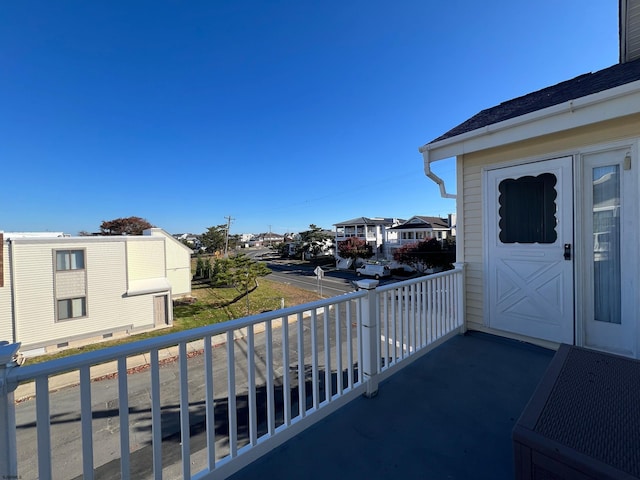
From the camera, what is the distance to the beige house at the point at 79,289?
1066 centimetres

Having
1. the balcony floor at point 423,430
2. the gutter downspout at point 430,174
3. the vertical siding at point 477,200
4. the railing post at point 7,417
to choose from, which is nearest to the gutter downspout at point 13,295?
the railing post at point 7,417

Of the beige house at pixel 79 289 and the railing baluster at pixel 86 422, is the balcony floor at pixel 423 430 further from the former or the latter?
the beige house at pixel 79 289

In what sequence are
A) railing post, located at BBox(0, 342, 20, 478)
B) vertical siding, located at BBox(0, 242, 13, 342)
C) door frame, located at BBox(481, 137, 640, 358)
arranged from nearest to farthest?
railing post, located at BBox(0, 342, 20, 478), door frame, located at BBox(481, 137, 640, 358), vertical siding, located at BBox(0, 242, 13, 342)

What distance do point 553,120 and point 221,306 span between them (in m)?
16.3

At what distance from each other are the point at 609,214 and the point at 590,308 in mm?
909

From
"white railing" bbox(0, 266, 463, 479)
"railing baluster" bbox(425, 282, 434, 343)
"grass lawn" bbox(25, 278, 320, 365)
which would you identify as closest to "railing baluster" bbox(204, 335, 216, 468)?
"white railing" bbox(0, 266, 463, 479)

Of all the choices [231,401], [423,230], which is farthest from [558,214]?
[423,230]

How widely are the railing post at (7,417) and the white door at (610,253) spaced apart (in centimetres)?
389

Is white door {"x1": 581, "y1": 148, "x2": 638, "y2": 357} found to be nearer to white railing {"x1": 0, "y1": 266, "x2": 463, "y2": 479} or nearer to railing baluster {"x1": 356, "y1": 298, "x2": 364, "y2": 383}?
white railing {"x1": 0, "y1": 266, "x2": 463, "y2": 479}

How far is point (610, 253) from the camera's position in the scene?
2439 millimetres

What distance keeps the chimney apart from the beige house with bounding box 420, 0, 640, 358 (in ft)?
0.04

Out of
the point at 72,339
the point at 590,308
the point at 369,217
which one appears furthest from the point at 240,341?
the point at 369,217

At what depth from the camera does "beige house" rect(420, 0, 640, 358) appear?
2.32m

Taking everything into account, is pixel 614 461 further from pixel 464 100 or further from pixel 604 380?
pixel 464 100
